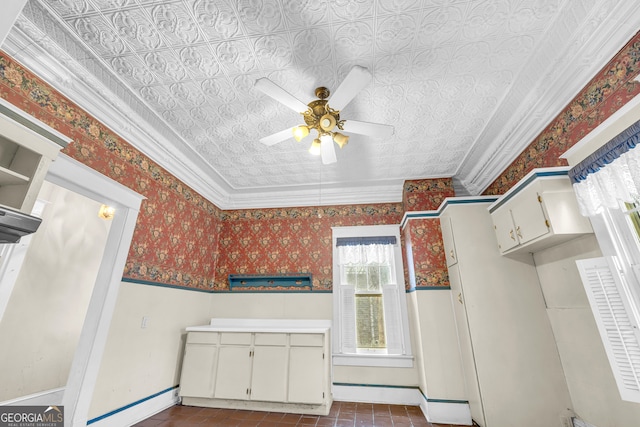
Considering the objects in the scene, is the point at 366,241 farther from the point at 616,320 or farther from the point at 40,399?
the point at 40,399

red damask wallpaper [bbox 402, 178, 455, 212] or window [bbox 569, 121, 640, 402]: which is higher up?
red damask wallpaper [bbox 402, 178, 455, 212]

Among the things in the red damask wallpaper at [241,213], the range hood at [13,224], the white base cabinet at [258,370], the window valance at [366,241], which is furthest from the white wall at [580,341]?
the range hood at [13,224]

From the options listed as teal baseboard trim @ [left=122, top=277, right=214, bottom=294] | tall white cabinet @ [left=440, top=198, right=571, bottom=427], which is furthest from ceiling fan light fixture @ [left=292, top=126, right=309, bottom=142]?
teal baseboard trim @ [left=122, top=277, right=214, bottom=294]

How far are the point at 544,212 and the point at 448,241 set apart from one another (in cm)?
118

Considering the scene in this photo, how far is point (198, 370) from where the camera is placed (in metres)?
3.24

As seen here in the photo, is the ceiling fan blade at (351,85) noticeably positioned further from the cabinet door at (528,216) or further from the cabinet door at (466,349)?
the cabinet door at (466,349)

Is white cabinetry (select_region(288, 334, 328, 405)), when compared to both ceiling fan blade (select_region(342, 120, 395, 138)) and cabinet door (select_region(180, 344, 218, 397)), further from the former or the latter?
ceiling fan blade (select_region(342, 120, 395, 138))

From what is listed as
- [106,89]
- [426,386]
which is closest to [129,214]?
[106,89]

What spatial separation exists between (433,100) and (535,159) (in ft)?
3.99

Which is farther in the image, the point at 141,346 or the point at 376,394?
the point at 376,394

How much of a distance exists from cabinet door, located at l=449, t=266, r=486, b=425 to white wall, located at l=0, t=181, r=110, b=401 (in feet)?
15.2

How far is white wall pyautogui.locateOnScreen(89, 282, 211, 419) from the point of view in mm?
2475

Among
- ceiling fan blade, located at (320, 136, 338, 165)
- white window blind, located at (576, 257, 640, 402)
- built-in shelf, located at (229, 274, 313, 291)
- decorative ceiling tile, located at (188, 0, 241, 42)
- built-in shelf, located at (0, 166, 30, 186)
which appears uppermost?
decorative ceiling tile, located at (188, 0, 241, 42)

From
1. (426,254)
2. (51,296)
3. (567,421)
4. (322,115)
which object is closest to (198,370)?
(51,296)
